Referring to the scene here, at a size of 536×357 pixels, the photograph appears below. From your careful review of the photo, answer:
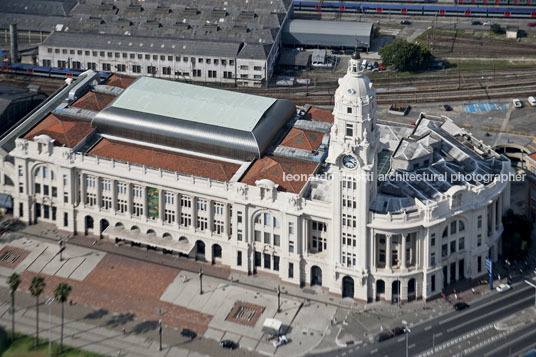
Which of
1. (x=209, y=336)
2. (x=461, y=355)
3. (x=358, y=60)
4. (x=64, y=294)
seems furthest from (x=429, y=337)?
(x=64, y=294)

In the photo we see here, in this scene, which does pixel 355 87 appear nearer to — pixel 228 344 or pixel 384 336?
pixel 384 336

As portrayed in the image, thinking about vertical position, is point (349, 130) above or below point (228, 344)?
above

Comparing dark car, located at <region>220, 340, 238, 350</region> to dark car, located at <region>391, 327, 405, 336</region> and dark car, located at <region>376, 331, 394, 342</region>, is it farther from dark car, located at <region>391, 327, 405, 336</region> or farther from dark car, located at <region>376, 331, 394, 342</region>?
dark car, located at <region>391, 327, 405, 336</region>

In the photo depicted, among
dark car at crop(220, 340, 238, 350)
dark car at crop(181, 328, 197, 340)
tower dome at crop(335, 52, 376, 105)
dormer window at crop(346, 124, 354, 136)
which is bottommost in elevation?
dark car at crop(220, 340, 238, 350)

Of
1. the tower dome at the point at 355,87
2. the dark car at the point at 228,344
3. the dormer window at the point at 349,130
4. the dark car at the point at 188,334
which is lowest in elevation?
the dark car at the point at 228,344

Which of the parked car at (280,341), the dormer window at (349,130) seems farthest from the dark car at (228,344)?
the dormer window at (349,130)

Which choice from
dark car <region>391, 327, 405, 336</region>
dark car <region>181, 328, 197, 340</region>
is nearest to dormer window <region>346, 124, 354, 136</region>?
dark car <region>391, 327, 405, 336</region>

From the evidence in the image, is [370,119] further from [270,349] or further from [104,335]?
[104,335]

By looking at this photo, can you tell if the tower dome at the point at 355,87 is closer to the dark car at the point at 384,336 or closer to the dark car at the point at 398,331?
the dark car at the point at 398,331

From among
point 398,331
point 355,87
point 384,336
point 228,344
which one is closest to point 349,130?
point 355,87

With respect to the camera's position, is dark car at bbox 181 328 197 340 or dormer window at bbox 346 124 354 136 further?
dark car at bbox 181 328 197 340

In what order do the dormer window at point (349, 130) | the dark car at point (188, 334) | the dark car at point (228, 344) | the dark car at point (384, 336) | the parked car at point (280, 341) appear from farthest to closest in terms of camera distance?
the dark car at point (188, 334)
the dormer window at point (349, 130)
the dark car at point (384, 336)
the parked car at point (280, 341)
the dark car at point (228, 344)
